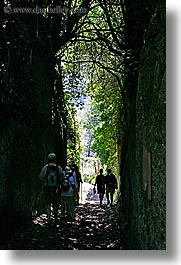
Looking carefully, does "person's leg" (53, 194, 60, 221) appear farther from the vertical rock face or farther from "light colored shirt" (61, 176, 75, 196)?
the vertical rock face

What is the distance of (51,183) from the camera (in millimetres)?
3160

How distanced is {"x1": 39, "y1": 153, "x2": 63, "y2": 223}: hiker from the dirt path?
Result: 85mm

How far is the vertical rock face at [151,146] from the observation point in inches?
105

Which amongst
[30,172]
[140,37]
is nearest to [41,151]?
[30,172]

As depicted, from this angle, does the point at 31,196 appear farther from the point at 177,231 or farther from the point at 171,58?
the point at 171,58

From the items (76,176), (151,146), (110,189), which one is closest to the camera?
(151,146)

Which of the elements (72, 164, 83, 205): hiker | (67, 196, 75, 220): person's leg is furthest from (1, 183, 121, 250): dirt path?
(72, 164, 83, 205): hiker

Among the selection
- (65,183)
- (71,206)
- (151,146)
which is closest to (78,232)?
(71,206)

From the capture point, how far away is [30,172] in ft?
10.8

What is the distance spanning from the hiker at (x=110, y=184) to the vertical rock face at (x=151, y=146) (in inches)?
5.5

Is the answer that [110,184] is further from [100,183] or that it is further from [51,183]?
[51,183]

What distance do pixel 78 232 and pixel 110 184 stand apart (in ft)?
1.25

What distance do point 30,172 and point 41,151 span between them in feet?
0.53

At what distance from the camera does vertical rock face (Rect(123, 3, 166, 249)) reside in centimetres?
267
